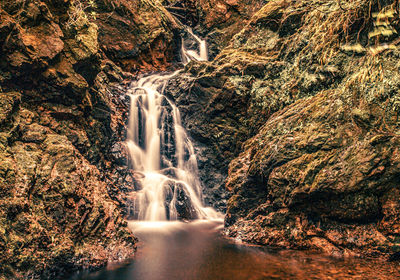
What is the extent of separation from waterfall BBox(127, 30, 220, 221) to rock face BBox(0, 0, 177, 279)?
1.29 meters

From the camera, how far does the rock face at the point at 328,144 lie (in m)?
5.00

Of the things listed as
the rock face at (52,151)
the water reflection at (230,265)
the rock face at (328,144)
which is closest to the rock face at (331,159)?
the rock face at (328,144)

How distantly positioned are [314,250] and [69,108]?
23.4 feet

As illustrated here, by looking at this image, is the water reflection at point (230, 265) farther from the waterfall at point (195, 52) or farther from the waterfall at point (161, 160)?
the waterfall at point (195, 52)

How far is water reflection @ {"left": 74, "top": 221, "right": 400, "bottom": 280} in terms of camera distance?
4.22m

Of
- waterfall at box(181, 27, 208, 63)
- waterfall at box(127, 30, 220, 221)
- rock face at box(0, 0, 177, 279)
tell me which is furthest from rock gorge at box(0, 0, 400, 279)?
waterfall at box(181, 27, 208, 63)

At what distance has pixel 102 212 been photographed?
5.45 metres

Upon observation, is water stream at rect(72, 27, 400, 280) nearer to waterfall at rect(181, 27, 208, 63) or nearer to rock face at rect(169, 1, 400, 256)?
rock face at rect(169, 1, 400, 256)

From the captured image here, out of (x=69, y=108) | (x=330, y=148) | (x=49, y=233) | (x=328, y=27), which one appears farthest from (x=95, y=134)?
(x=328, y=27)

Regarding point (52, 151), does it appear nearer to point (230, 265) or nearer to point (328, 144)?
point (230, 265)

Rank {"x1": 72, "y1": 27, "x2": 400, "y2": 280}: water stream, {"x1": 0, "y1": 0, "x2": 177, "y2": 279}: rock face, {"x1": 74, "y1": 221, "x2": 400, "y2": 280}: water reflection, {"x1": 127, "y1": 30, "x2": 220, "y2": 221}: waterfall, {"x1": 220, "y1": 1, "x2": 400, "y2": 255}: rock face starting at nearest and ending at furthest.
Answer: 1. {"x1": 0, "y1": 0, "x2": 177, "y2": 279}: rock face
2. {"x1": 74, "y1": 221, "x2": 400, "y2": 280}: water reflection
3. {"x1": 72, "y1": 27, "x2": 400, "y2": 280}: water stream
4. {"x1": 220, "y1": 1, "x2": 400, "y2": 255}: rock face
5. {"x1": 127, "y1": 30, "x2": 220, "y2": 221}: waterfall

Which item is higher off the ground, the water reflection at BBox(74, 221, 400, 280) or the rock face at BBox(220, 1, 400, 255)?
the rock face at BBox(220, 1, 400, 255)

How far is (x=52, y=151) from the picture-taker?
5.25m

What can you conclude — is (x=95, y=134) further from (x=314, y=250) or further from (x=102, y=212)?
(x=314, y=250)
